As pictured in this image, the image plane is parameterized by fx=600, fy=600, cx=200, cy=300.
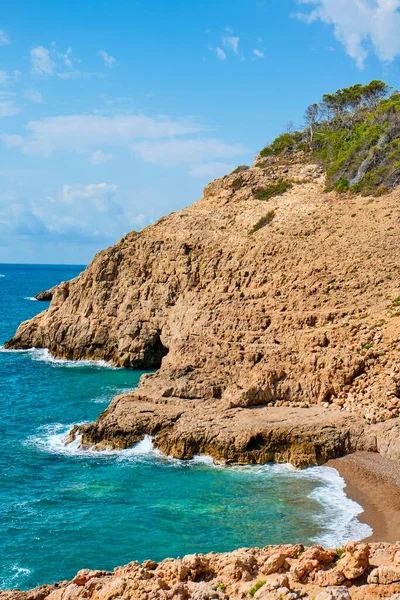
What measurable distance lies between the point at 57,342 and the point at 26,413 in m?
19.5

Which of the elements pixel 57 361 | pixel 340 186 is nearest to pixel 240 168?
pixel 340 186

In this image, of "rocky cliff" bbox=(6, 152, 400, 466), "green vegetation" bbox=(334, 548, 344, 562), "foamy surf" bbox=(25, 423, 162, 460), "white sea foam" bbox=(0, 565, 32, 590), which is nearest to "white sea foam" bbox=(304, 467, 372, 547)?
"rocky cliff" bbox=(6, 152, 400, 466)

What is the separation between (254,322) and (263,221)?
15559 mm

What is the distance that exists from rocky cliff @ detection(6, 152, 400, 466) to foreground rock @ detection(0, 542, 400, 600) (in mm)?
15515

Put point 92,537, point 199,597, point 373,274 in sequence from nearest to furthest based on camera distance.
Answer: point 199,597 < point 92,537 < point 373,274

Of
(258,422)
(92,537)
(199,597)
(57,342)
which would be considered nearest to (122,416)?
(258,422)

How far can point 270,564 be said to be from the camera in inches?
606

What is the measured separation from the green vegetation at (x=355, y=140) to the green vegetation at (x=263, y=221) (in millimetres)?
6568

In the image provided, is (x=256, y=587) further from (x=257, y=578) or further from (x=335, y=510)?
(x=335, y=510)

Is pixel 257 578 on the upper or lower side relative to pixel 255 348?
lower

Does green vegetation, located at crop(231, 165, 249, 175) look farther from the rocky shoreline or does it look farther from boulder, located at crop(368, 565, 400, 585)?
boulder, located at crop(368, 565, 400, 585)

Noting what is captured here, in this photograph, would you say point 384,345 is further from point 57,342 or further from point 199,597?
point 57,342

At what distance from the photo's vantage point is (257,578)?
15273 mm

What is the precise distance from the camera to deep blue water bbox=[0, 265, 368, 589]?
2334 cm
